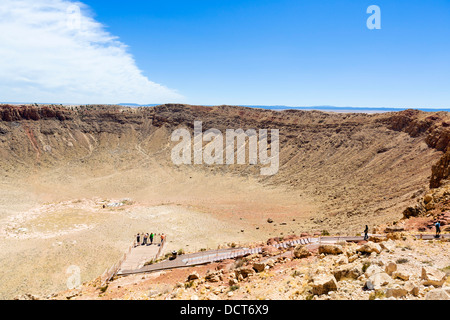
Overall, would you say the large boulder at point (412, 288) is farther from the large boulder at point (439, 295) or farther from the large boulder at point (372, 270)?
the large boulder at point (372, 270)

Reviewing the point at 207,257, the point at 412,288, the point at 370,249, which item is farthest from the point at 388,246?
the point at 207,257

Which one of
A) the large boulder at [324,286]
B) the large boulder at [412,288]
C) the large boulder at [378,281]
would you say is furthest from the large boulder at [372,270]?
the large boulder at [412,288]

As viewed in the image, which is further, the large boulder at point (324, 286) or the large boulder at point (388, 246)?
the large boulder at point (388, 246)

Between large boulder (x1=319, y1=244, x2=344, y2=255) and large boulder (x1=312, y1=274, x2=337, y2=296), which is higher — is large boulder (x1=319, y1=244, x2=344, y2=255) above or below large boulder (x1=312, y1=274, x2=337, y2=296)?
below

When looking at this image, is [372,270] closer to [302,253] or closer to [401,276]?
[401,276]

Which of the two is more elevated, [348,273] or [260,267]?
[348,273]

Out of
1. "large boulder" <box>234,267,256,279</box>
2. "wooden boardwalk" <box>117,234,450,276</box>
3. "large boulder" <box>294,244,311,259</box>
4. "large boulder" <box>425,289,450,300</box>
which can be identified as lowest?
"wooden boardwalk" <box>117,234,450,276</box>

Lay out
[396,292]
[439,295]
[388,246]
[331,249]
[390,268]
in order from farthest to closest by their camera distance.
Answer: [331,249], [388,246], [390,268], [396,292], [439,295]

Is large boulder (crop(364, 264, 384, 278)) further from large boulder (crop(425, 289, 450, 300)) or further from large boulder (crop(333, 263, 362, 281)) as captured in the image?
large boulder (crop(425, 289, 450, 300))

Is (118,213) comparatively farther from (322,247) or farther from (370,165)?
(370,165)

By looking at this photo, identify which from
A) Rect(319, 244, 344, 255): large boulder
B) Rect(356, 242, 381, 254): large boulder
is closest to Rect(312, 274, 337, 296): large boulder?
Rect(356, 242, 381, 254): large boulder

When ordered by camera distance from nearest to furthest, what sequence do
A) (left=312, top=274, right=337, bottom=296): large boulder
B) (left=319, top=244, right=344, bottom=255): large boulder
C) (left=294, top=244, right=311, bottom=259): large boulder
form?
(left=312, top=274, right=337, bottom=296): large boulder < (left=319, top=244, right=344, bottom=255): large boulder < (left=294, top=244, right=311, bottom=259): large boulder
